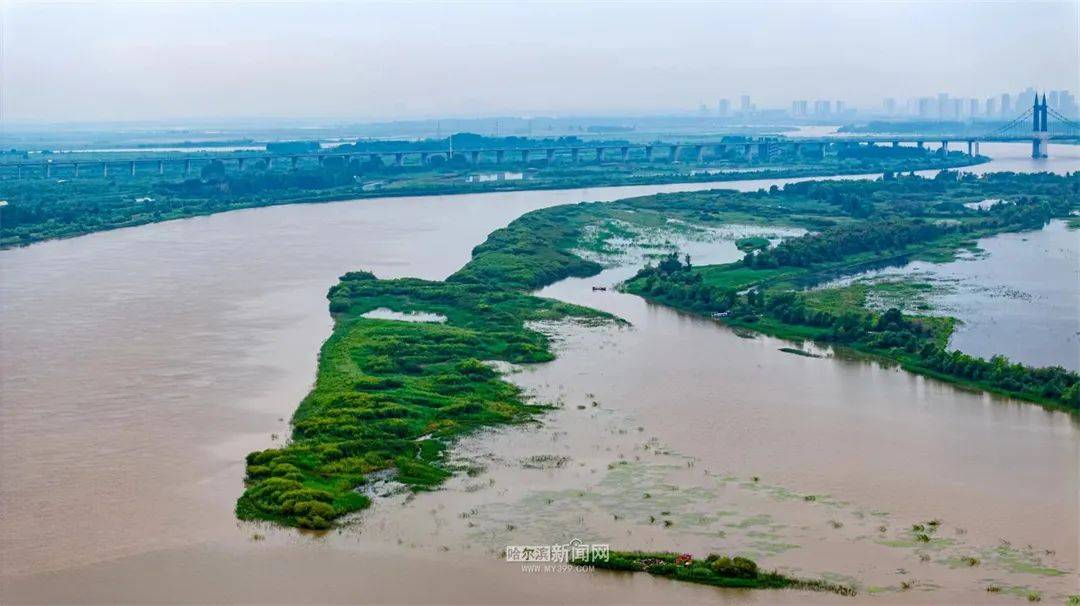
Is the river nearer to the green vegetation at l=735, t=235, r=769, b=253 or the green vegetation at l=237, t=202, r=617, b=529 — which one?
the green vegetation at l=237, t=202, r=617, b=529

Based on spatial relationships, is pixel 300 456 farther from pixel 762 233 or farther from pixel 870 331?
pixel 762 233

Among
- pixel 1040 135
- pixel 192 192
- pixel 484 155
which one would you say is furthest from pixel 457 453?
pixel 1040 135

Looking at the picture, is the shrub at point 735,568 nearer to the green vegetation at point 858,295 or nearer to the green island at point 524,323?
the green island at point 524,323

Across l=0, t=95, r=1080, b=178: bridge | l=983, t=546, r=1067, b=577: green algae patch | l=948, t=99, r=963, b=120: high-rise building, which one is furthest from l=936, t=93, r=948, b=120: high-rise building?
l=983, t=546, r=1067, b=577: green algae patch

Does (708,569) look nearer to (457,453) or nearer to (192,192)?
(457,453)

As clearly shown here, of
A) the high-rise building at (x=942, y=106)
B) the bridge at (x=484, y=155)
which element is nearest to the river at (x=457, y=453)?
the bridge at (x=484, y=155)
